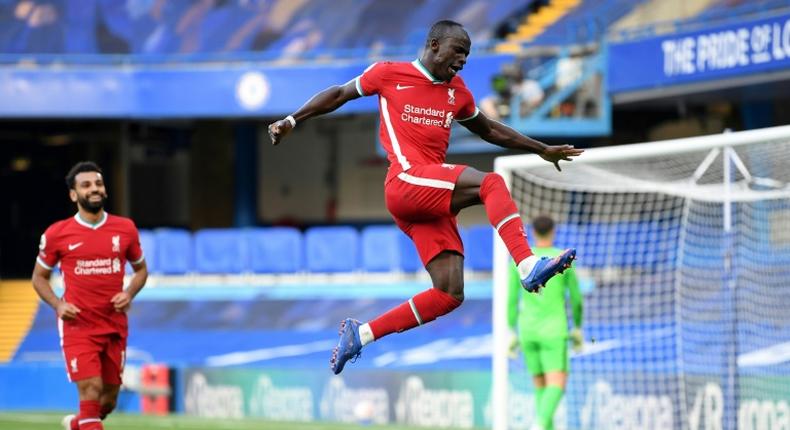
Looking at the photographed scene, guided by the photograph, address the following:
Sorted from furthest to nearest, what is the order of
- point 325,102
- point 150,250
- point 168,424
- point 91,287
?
1. point 150,250
2. point 168,424
3. point 91,287
4. point 325,102

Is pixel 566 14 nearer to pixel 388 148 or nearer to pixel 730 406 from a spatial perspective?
pixel 730 406

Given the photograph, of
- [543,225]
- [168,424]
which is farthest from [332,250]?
[543,225]

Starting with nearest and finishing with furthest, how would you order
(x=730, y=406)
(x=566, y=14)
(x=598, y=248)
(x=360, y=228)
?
1. (x=730, y=406)
2. (x=598, y=248)
3. (x=566, y=14)
4. (x=360, y=228)

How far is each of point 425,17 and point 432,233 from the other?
1946cm

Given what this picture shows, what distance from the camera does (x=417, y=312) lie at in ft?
26.5

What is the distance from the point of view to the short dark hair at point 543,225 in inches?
439

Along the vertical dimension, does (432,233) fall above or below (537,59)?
below

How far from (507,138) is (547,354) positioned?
349cm

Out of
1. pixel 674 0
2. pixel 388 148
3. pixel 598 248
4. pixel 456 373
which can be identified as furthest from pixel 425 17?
pixel 388 148

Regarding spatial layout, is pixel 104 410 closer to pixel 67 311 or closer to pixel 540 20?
pixel 67 311

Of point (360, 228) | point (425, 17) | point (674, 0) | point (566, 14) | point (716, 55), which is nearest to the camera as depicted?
point (716, 55)

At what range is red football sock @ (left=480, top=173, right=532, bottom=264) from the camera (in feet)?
24.8

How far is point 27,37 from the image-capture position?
89.1 ft

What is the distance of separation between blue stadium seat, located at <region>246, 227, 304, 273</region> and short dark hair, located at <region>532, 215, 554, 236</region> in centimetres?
1373
